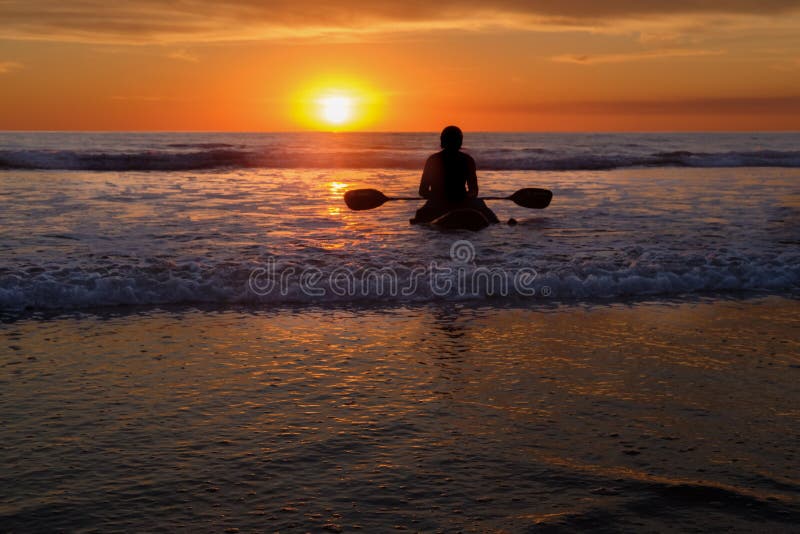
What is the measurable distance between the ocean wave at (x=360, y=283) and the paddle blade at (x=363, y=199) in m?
5.60

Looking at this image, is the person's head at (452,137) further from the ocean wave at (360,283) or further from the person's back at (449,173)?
the ocean wave at (360,283)

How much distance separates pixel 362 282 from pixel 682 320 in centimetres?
335

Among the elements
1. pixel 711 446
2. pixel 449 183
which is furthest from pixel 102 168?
pixel 711 446

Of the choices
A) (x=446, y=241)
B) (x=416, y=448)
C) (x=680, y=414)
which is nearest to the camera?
(x=416, y=448)

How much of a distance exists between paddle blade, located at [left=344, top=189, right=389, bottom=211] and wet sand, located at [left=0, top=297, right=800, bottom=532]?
7.79 m

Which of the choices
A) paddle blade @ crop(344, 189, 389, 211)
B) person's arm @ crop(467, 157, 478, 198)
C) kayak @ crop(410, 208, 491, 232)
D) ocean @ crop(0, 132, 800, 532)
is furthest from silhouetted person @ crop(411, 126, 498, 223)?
paddle blade @ crop(344, 189, 389, 211)

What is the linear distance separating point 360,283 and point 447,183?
4.86 meters

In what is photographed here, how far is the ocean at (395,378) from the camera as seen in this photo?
3229 millimetres

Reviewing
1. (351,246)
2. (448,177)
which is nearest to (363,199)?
(448,177)

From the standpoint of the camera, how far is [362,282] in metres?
8.24

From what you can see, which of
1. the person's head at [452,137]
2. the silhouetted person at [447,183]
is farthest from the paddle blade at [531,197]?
the person's head at [452,137]

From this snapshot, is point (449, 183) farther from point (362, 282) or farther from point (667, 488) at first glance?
point (667, 488)

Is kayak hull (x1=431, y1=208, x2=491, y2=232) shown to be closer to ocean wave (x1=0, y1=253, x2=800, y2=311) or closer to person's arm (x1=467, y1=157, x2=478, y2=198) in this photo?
person's arm (x1=467, y1=157, x2=478, y2=198)

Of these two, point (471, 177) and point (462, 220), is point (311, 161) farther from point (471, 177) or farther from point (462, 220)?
point (462, 220)
